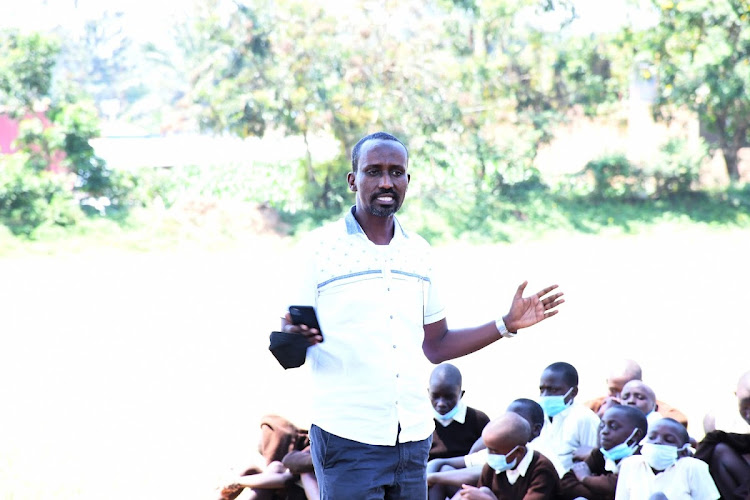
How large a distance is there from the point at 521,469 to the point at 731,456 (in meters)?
0.83

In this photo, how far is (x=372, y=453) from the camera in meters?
2.65

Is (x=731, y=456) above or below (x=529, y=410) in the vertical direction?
below

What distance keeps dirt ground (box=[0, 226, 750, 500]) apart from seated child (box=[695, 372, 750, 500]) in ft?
6.25

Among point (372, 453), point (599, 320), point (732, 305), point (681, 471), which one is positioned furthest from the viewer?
point (732, 305)

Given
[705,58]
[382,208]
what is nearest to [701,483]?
[382,208]

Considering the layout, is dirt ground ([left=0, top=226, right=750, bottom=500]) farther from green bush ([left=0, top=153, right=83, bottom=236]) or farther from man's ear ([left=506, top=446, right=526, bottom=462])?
green bush ([left=0, top=153, right=83, bottom=236])

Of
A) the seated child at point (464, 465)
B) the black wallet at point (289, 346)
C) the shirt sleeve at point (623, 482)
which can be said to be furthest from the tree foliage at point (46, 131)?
the black wallet at point (289, 346)

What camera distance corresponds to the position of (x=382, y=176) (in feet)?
9.00

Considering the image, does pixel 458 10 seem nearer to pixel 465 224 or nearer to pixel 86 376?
pixel 465 224

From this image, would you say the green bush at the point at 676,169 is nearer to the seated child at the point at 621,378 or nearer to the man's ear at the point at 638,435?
the seated child at the point at 621,378

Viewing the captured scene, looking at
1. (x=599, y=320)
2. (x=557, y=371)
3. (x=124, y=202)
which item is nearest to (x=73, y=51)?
(x=124, y=202)

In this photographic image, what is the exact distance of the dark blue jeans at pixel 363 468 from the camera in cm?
262

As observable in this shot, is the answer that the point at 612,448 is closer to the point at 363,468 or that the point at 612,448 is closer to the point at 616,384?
the point at 616,384

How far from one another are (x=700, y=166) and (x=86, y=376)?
18452 millimetres
